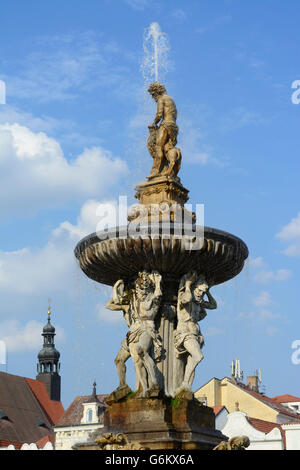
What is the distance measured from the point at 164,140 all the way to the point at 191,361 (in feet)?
11.9

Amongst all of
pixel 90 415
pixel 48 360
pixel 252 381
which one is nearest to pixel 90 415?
pixel 90 415

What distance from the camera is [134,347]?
459 inches

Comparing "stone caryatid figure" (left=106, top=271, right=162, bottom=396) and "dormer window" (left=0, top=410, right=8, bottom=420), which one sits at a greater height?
"dormer window" (left=0, top=410, right=8, bottom=420)

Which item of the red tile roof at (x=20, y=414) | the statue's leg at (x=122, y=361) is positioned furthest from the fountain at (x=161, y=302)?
the red tile roof at (x=20, y=414)

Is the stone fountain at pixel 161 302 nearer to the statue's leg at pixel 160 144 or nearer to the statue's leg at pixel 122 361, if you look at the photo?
the statue's leg at pixel 122 361

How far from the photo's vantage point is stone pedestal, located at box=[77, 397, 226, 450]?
424 inches

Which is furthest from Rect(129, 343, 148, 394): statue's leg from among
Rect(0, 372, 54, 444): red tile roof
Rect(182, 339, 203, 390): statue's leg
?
Rect(0, 372, 54, 444): red tile roof

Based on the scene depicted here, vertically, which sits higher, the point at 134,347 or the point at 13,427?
the point at 13,427

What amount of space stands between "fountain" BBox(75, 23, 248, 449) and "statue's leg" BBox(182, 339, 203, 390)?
14mm

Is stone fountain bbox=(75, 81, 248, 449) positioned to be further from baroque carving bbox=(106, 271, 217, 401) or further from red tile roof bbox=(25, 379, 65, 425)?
red tile roof bbox=(25, 379, 65, 425)

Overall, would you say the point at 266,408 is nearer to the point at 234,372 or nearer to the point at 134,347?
the point at 234,372

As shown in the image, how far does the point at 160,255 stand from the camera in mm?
11625
